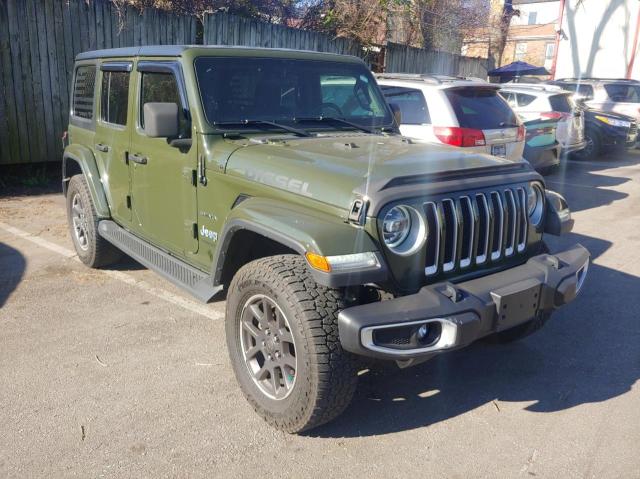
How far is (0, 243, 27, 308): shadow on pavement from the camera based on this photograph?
200 inches

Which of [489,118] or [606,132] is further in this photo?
[606,132]

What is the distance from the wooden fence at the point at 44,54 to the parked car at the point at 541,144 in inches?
248

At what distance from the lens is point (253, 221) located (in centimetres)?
314

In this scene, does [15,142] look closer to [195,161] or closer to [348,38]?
[195,161]

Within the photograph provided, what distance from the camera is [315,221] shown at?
2971 mm

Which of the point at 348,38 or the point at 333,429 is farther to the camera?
the point at 348,38

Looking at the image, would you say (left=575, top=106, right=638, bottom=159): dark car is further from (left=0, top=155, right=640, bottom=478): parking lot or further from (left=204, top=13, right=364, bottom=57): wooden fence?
(left=0, top=155, right=640, bottom=478): parking lot

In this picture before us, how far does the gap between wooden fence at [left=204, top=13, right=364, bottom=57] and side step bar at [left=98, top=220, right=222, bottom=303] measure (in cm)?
570

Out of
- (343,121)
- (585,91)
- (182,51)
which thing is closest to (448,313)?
(343,121)

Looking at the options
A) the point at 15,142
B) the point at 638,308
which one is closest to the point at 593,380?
the point at 638,308

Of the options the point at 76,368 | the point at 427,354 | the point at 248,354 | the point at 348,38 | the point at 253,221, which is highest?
the point at 348,38

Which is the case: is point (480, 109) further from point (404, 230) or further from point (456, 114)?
point (404, 230)

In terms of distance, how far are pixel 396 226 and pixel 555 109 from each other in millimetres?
9266

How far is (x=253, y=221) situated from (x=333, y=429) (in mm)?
1216
